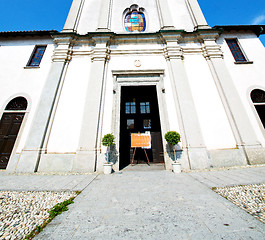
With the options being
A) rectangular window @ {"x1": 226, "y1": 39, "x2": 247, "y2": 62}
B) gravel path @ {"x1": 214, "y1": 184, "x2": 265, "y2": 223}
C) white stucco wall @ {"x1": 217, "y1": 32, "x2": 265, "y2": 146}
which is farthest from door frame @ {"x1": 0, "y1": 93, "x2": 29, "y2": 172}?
rectangular window @ {"x1": 226, "y1": 39, "x2": 247, "y2": 62}

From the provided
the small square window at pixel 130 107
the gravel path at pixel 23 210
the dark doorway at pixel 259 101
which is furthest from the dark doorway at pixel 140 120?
the dark doorway at pixel 259 101

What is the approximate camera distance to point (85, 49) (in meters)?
7.56

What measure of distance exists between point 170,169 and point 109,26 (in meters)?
11.1

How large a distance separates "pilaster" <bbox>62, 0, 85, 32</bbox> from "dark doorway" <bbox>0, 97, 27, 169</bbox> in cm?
626

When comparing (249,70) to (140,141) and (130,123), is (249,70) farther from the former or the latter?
(130,123)

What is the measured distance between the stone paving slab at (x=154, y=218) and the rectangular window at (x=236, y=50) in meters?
9.80

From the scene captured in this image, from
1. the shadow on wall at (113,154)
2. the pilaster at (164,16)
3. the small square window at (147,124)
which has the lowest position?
the shadow on wall at (113,154)

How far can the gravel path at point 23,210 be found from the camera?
1601 mm

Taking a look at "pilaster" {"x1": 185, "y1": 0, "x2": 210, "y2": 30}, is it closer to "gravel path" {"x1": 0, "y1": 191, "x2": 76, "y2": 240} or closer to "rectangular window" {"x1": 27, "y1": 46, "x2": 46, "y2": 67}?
"rectangular window" {"x1": 27, "y1": 46, "x2": 46, "y2": 67}

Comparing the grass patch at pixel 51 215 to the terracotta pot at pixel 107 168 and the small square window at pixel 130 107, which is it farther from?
the small square window at pixel 130 107

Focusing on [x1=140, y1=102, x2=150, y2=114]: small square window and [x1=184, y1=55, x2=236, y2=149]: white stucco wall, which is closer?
[x1=184, y1=55, x2=236, y2=149]: white stucco wall

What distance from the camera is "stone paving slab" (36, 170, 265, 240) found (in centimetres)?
148

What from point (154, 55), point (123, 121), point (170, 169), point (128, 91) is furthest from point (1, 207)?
point (154, 55)

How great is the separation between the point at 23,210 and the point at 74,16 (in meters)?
12.5
